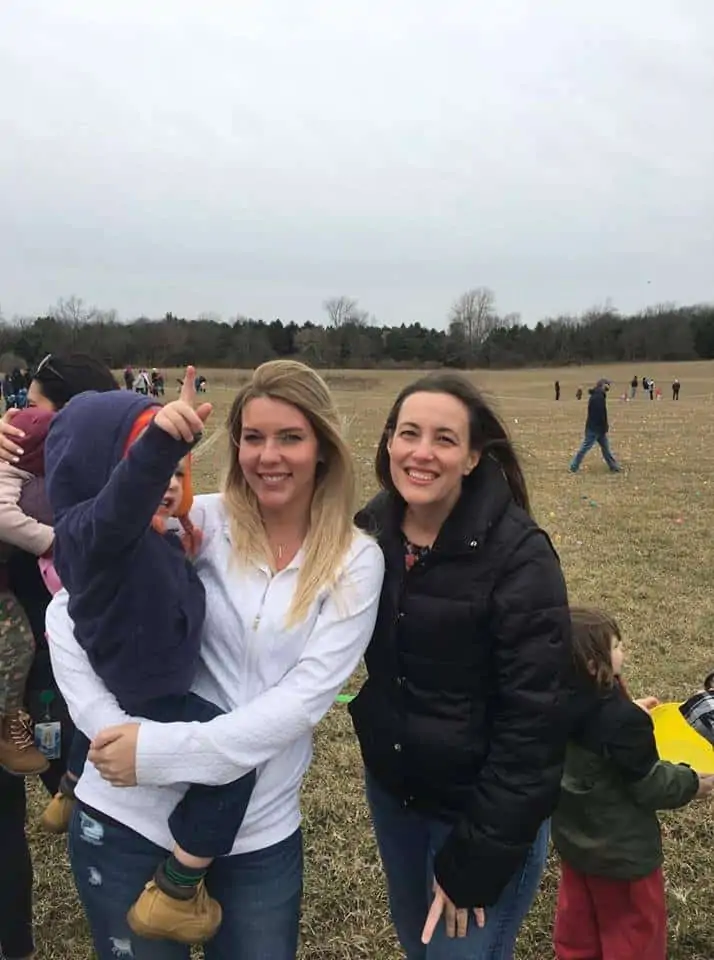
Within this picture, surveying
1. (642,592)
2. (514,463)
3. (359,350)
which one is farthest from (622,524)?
(359,350)

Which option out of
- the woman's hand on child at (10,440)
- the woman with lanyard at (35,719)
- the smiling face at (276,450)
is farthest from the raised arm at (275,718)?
the woman's hand on child at (10,440)

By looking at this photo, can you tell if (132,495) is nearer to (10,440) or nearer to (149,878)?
(149,878)

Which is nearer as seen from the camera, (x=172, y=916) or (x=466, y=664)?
(x=172, y=916)

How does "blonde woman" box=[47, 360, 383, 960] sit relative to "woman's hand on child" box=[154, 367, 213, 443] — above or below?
below

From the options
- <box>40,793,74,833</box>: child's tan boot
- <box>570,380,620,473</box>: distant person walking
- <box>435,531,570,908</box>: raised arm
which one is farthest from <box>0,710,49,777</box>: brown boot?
<box>570,380,620,473</box>: distant person walking

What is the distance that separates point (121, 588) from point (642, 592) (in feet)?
21.1

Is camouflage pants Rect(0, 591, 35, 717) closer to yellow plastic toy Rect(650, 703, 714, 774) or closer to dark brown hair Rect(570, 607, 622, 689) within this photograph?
dark brown hair Rect(570, 607, 622, 689)

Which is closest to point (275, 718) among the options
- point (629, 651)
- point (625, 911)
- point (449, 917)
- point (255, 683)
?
point (255, 683)

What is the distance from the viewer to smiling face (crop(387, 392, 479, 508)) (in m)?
1.95

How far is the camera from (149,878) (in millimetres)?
1777

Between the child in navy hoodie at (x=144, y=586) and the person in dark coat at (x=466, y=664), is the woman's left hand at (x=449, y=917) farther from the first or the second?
the child in navy hoodie at (x=144, y=586)

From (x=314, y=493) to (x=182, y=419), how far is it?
58 centimetres

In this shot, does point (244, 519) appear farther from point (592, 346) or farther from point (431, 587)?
point (592, 346)

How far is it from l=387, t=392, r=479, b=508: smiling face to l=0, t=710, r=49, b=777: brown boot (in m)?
1.60
